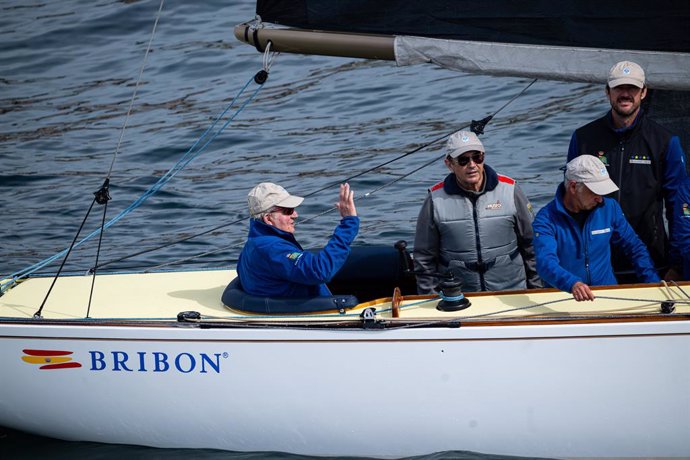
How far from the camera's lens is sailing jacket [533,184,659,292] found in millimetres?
4914

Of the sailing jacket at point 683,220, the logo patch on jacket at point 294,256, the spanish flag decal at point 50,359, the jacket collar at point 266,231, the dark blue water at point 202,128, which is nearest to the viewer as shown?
the logo patch on jacket at point 294,256

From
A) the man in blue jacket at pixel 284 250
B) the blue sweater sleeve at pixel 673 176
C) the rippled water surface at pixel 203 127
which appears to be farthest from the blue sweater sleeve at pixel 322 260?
the rippled water surface at pixel 203 127

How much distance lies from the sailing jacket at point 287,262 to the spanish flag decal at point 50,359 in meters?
0.88

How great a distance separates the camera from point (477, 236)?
5195mm

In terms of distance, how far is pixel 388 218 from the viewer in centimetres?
916

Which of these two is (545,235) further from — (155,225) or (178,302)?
(155,225)

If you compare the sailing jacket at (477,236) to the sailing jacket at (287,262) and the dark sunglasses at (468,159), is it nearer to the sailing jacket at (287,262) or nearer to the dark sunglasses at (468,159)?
the dark sunglasses at (468,159)

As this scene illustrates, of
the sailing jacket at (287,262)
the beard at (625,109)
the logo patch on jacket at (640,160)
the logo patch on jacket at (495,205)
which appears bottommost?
the sailing jacket at (287,262)

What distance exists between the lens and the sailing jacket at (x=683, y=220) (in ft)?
17.2

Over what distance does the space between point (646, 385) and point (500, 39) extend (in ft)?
5.72

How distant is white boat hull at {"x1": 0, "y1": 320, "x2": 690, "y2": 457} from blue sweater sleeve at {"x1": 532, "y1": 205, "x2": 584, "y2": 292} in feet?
0.62

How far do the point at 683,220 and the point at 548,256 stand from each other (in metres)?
0.80

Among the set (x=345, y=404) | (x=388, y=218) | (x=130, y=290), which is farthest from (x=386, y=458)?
(x=388, y=218)

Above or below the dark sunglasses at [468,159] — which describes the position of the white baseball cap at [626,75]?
above
